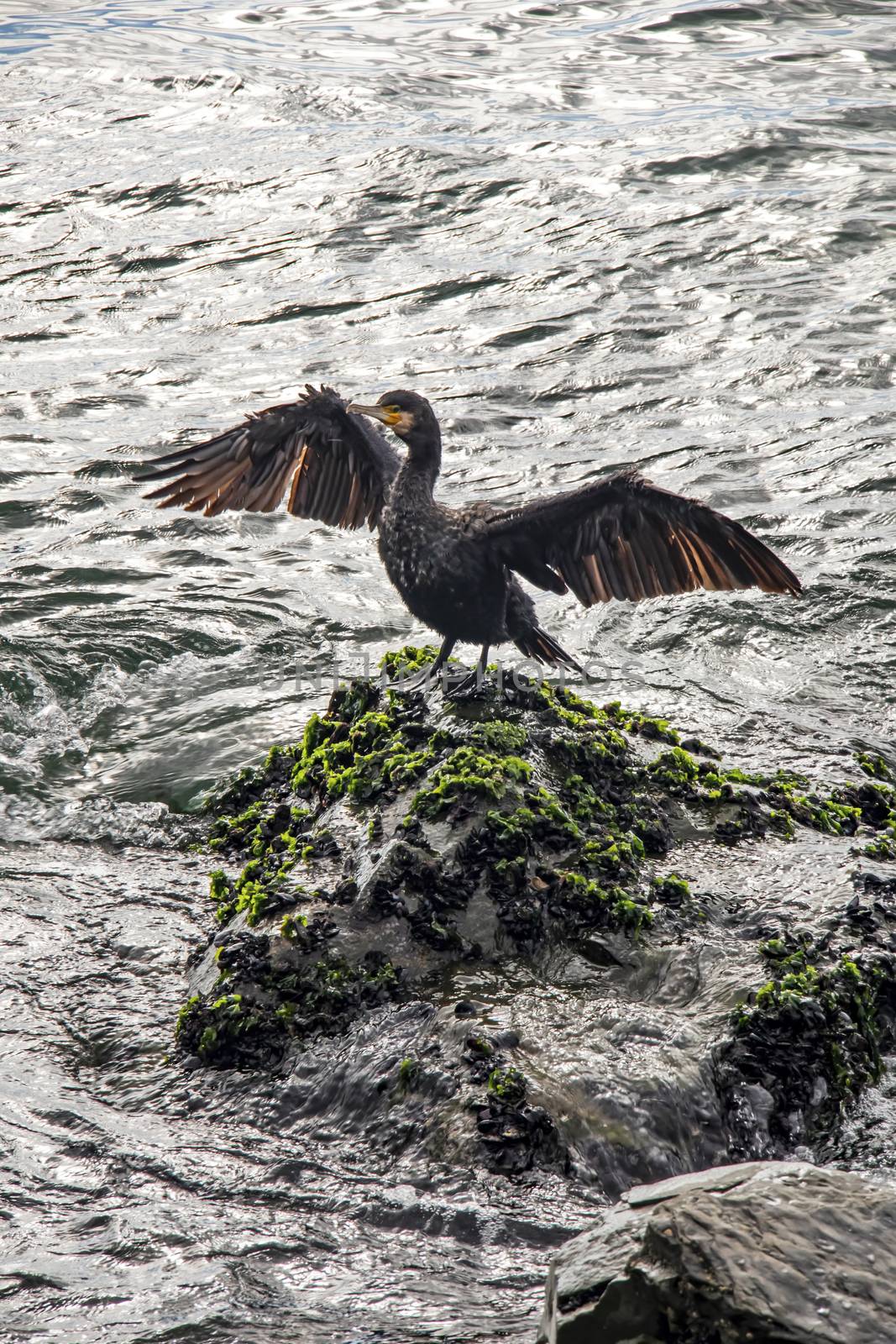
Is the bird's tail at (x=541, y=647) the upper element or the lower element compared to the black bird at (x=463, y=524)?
lower

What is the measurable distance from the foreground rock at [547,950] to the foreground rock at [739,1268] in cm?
91

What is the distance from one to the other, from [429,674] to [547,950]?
67.3 inches

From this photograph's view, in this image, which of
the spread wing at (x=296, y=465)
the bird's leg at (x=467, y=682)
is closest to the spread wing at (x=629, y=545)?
the bird's leg at (x=467, y=682)

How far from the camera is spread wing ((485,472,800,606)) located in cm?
552

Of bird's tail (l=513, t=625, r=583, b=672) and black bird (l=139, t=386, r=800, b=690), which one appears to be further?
bird's tail (l=513, t=625, r=583, b=672)

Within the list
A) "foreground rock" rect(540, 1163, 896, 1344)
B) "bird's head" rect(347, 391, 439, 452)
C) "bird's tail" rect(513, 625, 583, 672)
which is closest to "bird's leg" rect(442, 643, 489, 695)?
"bird's tail" rect(513, 625, 583, 672)

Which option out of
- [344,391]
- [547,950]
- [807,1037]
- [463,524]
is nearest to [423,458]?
[463,524]

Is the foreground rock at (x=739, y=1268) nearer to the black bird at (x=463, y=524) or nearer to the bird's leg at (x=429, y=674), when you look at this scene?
the black bird at (x=463, y=524)

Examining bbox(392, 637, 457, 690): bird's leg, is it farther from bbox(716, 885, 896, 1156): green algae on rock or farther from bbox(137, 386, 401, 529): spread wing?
bbox(716, 885, 896, 1156): green algae on rock

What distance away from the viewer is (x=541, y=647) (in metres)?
6.43

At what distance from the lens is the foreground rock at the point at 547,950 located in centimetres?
402

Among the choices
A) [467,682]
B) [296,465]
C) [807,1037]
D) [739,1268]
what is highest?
[296,465]

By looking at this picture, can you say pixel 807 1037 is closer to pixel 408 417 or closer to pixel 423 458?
pixel 423 458

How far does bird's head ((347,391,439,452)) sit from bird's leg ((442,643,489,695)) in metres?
1.06
